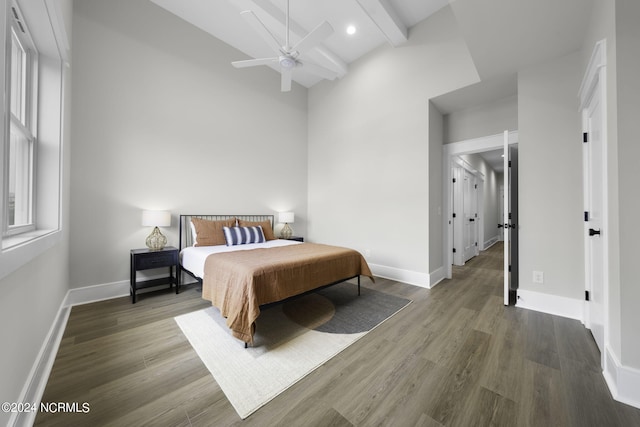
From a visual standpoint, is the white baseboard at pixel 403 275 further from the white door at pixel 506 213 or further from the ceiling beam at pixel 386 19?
the ceiling beam at pixel 386 19

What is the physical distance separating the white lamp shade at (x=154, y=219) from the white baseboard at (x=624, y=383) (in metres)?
4.26

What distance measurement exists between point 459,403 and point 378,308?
135 centimetres

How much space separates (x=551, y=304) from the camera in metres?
2.63

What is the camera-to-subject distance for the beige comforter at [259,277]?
196 cm

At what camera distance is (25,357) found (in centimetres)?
132

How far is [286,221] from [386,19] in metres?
3.60

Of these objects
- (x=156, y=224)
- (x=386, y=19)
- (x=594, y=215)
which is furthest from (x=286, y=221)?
(x=594, y=215)

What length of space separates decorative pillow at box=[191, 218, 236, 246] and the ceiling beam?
365cm

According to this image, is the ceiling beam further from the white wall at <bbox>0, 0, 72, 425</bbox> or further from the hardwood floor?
the hardwood floor

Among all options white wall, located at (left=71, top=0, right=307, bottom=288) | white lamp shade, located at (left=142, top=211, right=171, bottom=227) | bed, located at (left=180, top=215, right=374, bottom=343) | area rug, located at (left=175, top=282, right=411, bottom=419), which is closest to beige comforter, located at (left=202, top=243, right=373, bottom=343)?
bed, located at (left=180, top=215, right=374, bottom=343)

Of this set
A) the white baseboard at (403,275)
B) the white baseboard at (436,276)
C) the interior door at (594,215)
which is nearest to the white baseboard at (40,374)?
the interior door at (594,215)

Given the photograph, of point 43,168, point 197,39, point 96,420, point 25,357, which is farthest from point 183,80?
point 96,420

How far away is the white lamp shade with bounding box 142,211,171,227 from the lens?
3086mm

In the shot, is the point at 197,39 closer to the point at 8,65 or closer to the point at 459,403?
the point at 8,65
